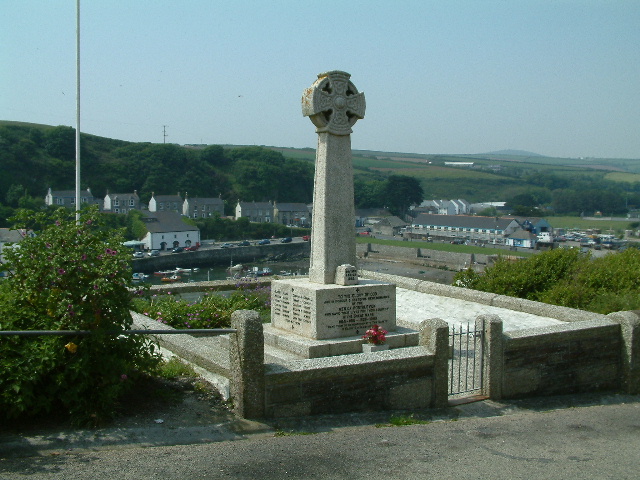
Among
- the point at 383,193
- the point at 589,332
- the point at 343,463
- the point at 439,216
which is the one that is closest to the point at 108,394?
the point at 343,463

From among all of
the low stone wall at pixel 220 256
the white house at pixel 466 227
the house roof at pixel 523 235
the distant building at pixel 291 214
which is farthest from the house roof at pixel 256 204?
the house roof at pixel 523 235

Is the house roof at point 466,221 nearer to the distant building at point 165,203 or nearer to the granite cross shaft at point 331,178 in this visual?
the distant building at point 165,203

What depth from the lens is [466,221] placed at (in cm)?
13512

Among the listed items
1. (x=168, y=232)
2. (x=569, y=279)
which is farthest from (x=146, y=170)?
(x=569, y=279)

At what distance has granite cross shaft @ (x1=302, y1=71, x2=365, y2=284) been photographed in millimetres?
10703

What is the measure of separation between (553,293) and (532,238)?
4309 inches

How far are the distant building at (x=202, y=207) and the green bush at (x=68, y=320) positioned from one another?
384 ft

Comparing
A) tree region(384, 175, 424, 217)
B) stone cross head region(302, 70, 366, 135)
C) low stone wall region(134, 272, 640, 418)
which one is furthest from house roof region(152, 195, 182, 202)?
low stone wall region(134, 272, 640, 418)

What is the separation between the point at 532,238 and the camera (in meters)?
119

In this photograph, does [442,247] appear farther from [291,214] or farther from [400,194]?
[400,194]

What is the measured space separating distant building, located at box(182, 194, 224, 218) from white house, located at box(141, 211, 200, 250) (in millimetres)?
20940

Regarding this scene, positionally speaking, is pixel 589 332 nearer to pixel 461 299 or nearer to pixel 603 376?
pixel 603 376

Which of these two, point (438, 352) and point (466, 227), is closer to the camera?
point (438, 352)

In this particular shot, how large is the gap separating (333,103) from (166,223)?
88989 millimetres
